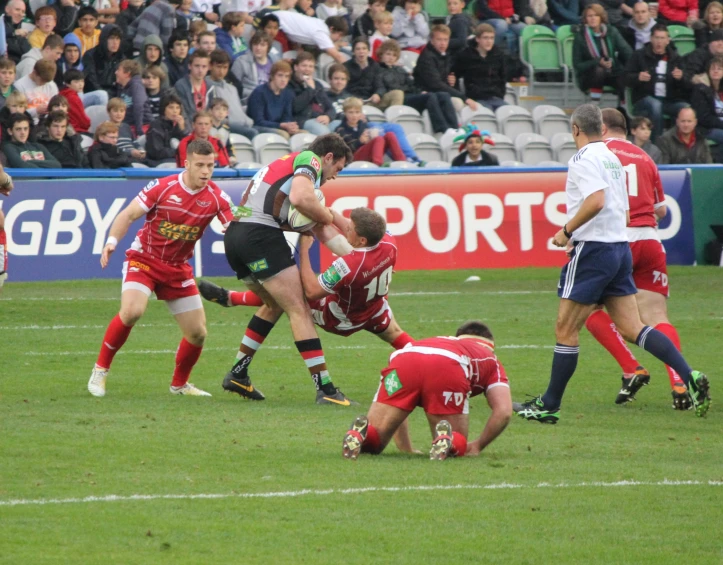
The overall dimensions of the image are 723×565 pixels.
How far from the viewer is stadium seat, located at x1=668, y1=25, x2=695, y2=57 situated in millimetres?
24062

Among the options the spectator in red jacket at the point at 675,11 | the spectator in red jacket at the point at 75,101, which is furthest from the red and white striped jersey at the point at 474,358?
the spectator in red jacket at the point at 675,11

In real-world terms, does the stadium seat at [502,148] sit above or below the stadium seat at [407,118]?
below

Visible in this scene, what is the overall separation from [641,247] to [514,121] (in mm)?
12480

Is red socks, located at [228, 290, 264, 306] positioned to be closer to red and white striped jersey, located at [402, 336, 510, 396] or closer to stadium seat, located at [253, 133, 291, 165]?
red and white striped jersey, located at [402, 336, 510, 396]

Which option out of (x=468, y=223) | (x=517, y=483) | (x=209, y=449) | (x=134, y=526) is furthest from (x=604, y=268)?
(x=468, y=223)

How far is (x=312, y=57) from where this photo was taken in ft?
65.4

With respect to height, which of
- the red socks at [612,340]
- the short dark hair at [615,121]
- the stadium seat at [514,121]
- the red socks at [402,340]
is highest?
the short dark hair at [615,121]

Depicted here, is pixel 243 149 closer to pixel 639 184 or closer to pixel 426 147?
pixel 426 147

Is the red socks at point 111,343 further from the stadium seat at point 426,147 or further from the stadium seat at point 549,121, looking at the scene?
the stadium seat at point 549,121

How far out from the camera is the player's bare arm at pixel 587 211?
7895 mm

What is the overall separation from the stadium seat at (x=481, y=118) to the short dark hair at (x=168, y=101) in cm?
557

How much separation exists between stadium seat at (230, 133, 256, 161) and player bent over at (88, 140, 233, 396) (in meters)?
9.42

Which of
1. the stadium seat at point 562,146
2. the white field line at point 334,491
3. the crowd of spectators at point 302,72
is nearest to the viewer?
the white field line at point 334,491

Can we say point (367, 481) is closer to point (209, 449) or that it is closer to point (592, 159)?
point (209, 449)
